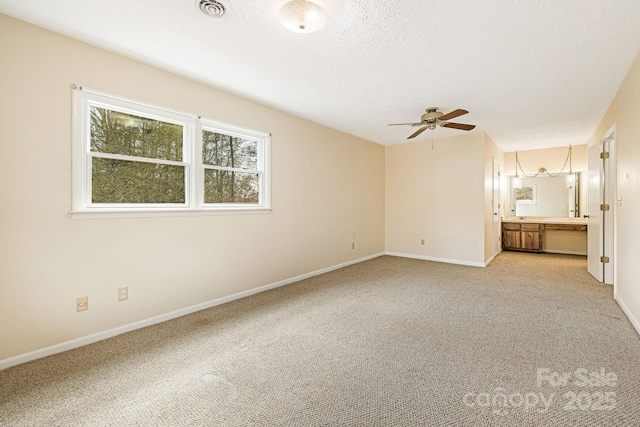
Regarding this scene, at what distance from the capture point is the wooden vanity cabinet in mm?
6449

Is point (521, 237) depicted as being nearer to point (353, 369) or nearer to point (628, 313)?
point (628, 313)

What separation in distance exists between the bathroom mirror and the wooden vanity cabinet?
641mm

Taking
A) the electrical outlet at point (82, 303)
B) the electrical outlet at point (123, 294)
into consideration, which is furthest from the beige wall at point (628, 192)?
the electrical outlet at point (82, 303)

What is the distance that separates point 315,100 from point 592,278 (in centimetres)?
494

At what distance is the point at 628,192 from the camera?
114 inches

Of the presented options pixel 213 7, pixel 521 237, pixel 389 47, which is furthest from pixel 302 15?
pixel 521 237

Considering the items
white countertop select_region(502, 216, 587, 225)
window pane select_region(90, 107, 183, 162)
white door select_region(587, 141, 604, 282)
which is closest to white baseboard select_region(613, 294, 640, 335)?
white door select_region(587, 141, 604, 282)

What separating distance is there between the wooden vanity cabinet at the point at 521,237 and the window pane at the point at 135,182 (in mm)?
7047

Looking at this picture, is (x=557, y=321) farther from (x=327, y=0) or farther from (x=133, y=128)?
(x=133, y=128)

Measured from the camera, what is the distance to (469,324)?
2756 millimetres

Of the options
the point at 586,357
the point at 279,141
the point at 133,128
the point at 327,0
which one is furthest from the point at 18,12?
the point at 586,357

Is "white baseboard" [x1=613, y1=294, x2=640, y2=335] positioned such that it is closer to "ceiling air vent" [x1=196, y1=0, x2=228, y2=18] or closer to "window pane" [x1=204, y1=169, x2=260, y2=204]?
"window pane" [x1=204, y1=169, x2=260, y2=204]

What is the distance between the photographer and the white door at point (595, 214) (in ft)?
13.6

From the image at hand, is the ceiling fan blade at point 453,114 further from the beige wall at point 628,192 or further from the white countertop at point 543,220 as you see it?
the white countertop at point 543,220
